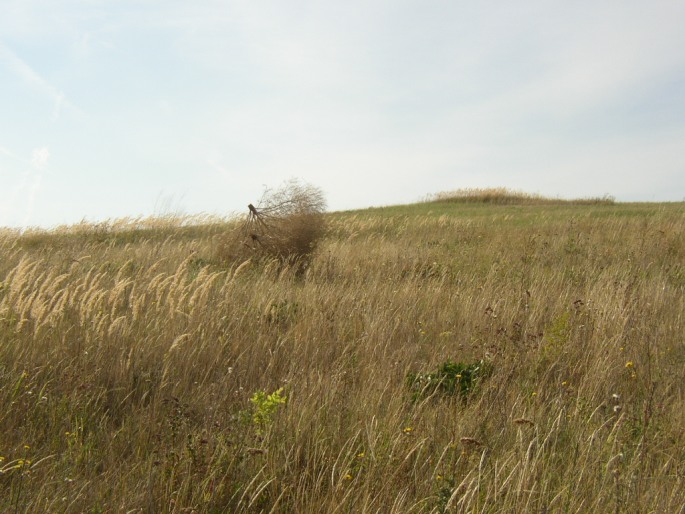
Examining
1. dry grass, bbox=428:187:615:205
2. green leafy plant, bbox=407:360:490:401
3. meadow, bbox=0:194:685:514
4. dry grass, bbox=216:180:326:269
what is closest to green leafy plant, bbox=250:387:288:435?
meadow, bbox=0:194:685:514

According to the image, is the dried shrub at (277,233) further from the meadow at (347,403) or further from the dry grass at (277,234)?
A: the meadow at (347,403)

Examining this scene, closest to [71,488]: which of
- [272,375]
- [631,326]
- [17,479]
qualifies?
[17,479]

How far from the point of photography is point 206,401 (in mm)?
3168

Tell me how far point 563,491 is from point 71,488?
2.10 meters

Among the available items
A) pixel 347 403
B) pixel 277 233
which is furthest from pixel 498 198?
pixel 347 403

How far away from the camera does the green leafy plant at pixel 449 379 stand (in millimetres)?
3420

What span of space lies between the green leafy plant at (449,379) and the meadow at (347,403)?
2 centimetres

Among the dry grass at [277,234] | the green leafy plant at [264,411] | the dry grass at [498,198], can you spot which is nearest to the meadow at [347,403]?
the green leafy plant at [264,411]

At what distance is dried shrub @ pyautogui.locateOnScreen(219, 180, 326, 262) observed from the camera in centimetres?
898

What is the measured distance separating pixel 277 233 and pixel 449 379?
231 inches

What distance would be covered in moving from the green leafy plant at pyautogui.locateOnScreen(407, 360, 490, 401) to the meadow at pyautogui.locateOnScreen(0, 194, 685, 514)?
0.02m

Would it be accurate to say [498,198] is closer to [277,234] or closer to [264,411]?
[277,234]

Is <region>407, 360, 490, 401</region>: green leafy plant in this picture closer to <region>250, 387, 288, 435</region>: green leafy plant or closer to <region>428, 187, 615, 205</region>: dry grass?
<region>250, 387, 288, 435</region>: green leafy plant

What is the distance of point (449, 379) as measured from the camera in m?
3.61
